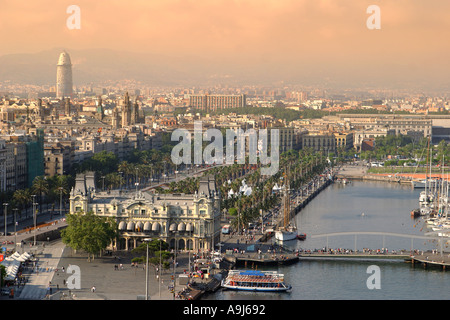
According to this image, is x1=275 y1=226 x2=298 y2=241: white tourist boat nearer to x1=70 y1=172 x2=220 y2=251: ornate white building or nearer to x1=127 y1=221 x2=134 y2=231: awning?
x1=70 y1=172 x2=220 y2=251: ornate white building

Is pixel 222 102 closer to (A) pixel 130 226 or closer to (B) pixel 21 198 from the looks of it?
(B) pixel 21 198

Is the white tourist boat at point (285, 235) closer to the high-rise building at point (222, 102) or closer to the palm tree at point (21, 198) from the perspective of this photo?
the palm tree at point (21, 198)

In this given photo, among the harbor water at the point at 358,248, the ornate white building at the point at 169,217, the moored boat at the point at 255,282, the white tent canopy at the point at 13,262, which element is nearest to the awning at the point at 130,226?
the ornate white building at the point at 169,217

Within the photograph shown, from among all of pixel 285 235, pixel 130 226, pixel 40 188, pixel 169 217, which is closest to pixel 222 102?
pixel 40 188

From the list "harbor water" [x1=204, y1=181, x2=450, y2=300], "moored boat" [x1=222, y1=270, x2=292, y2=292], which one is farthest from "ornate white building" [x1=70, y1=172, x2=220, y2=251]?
"moored boat" [x1=222, y1=270, x2=292, y2=292]

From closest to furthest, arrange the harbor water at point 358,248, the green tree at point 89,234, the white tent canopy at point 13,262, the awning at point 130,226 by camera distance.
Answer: the white tent canopy at point 13,262, the harbor water at point 358,248, the green tree at point 89,234, the awning at point 130,226
